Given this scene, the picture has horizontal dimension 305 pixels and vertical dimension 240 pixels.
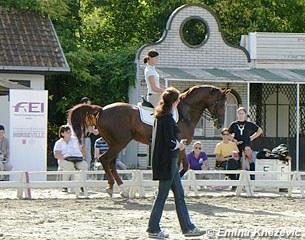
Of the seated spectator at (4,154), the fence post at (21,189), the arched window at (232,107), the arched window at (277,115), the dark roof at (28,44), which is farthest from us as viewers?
the arched window at (277,115)

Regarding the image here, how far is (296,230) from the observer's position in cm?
1108

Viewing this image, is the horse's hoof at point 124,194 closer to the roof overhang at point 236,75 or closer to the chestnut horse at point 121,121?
the chestnut horse at point 121,121

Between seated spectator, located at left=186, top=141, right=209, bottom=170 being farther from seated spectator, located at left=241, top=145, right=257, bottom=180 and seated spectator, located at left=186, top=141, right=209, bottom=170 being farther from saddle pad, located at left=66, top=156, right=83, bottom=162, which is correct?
saddle pad, located at left=66, top=156, right=83, bottom=162

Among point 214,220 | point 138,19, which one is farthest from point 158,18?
point 214,220

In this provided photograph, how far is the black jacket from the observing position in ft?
34.0

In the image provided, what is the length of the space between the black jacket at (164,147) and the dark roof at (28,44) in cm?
1572

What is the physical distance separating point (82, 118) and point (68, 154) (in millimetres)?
2106

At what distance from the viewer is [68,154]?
17.8 meters

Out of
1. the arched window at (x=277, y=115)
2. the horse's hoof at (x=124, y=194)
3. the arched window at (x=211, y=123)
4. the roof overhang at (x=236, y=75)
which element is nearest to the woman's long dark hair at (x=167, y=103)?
the horse's hoof at (x=124, y=194)

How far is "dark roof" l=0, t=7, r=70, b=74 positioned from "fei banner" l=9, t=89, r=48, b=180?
6479 millimetres

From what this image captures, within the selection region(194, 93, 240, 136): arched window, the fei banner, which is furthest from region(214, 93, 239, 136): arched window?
the fei banner

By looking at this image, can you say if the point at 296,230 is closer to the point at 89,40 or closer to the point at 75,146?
the point at 75,146

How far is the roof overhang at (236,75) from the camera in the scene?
26.0 m

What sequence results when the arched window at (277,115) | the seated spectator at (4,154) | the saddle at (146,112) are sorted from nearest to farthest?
the saddle at (146,112) < the seated spectator at (4,154) < the arched window at (277,115)
